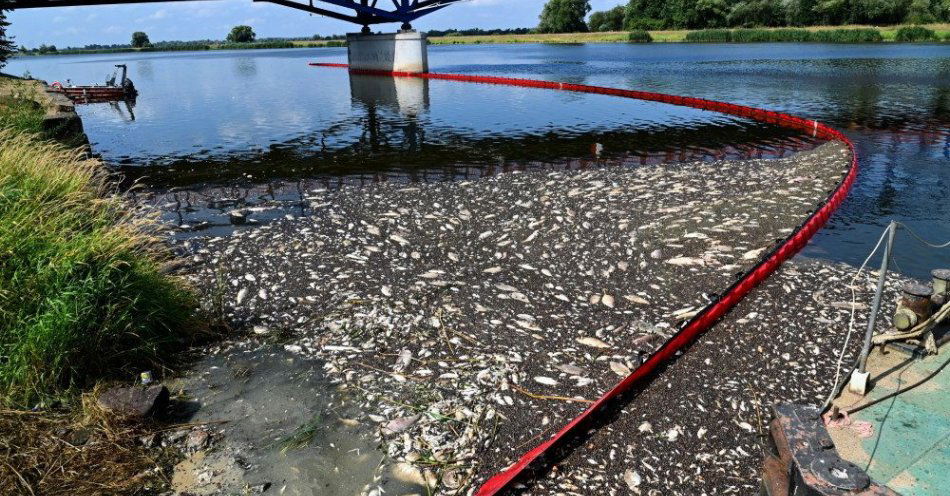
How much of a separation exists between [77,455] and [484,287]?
20.0ft

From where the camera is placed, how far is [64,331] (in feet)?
24.7

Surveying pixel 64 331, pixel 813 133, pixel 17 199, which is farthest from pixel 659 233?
pixel 813 133

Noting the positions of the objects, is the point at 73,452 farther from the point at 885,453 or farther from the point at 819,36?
the point at 819,36

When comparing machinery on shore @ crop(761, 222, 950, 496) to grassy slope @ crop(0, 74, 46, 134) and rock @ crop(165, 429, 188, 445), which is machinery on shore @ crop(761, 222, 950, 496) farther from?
grassy slope @ crop(0, 74, 46, 134)

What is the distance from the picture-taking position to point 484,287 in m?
10.4

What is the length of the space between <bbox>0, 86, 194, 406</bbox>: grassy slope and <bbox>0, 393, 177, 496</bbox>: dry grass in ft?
1.72

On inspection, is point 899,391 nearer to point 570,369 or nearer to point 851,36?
point 570,369

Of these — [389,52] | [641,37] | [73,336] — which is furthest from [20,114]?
[641,37]

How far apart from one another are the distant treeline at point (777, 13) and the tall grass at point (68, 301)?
4598 inches

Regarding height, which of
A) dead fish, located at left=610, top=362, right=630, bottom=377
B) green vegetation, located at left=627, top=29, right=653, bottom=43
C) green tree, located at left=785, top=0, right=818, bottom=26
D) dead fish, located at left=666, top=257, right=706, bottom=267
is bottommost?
dead fish, located at left=610, top=362, right=630, bottom=377

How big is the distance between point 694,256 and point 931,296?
4.60m

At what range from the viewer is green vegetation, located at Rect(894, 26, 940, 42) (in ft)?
274

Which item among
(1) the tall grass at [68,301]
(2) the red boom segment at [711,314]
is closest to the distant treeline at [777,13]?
(2) the red boom segment at [711,314]

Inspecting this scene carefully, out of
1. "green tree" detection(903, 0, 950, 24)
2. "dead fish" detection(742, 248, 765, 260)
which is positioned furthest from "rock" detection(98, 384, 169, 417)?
"green tree" detection(903, 0, 950, 24)
